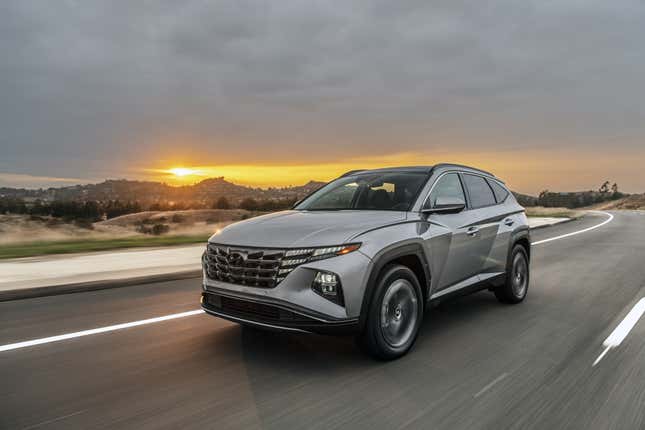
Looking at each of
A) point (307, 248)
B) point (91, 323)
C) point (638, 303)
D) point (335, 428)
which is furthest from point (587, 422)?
point (91, 323)

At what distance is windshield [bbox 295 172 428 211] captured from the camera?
17.0ft

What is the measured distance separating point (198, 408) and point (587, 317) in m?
4.51

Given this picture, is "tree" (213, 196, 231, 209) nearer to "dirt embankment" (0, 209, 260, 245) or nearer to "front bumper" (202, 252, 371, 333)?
"dirt embankment" (0, 209, 260, 245)

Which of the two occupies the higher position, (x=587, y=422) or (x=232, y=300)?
(x=232, y=300)

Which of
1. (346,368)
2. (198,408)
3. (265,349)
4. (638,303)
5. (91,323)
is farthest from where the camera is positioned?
(638,303)

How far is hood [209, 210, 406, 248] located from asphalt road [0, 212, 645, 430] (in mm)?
1000

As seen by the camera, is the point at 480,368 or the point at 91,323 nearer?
the point at 480,368

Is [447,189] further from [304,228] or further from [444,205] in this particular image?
[304,228]

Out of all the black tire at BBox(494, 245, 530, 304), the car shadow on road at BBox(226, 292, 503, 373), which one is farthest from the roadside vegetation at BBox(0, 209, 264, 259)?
the black tire at BBox(494, 245, 530, 304)

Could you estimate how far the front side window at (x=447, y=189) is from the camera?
525cm

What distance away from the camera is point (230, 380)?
3.93m

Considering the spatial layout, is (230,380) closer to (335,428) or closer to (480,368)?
(335,428)

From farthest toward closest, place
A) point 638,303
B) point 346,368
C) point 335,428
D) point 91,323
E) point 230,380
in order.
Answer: point 638,303
point 91,323
point 346,368
point 230,380
point 335,428

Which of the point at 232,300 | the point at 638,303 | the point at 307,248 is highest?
the point at 307,248
